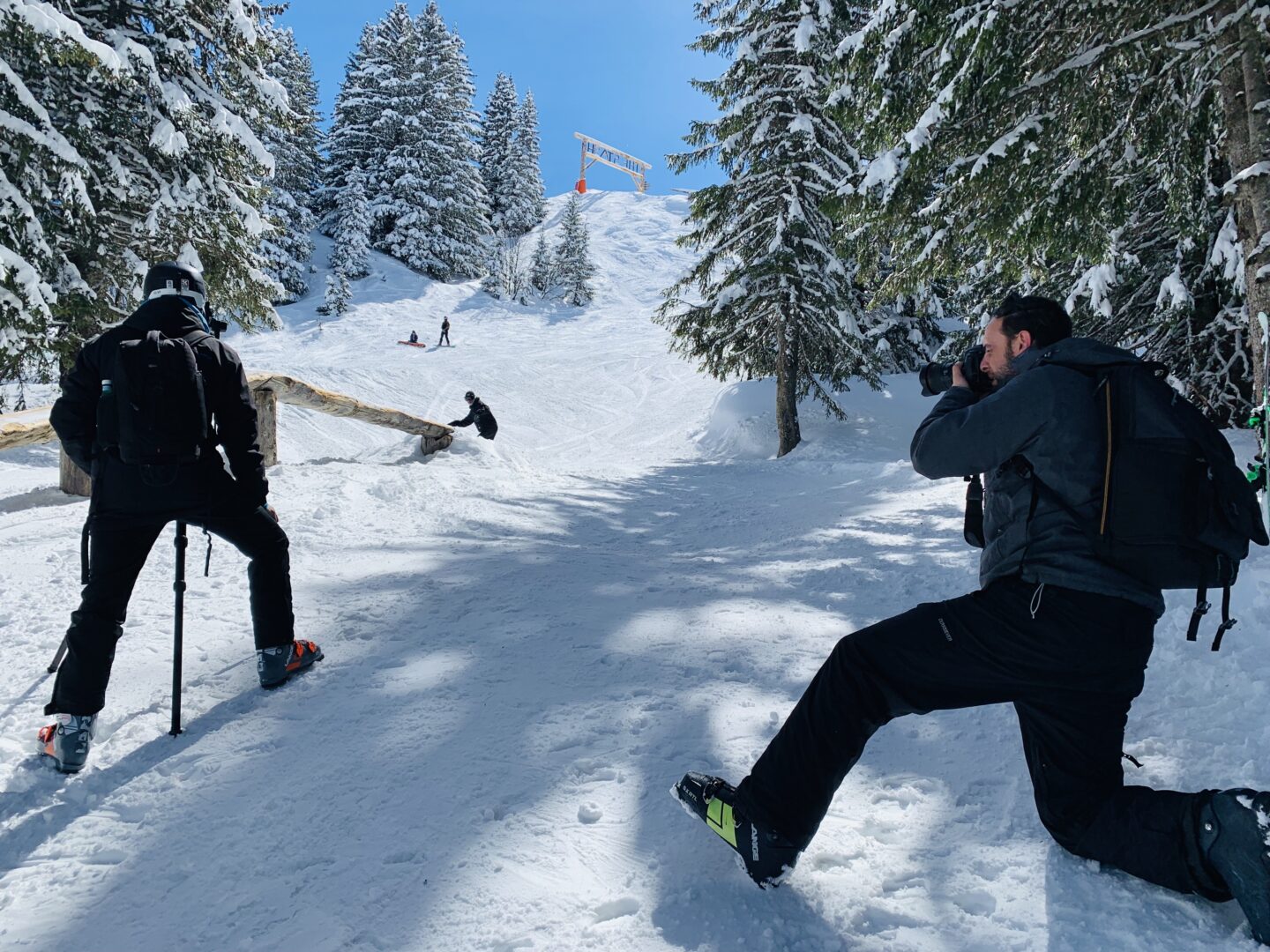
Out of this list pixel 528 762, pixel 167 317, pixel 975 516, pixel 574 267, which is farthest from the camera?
pixel 574 267

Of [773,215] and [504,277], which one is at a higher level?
[504,277]

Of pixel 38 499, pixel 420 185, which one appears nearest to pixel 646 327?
pixel 420 185

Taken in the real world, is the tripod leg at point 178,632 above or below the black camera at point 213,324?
below

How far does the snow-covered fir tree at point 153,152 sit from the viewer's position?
1065cm

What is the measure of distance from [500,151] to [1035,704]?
7016 centimetres

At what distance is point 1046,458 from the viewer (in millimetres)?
2064

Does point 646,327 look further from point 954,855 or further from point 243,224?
point 954,855

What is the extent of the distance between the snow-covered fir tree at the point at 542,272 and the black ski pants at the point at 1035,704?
5577 cm

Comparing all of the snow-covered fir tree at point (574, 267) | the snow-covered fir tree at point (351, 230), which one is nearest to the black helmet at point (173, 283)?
the snow-covered fir tree at point (351, 230)

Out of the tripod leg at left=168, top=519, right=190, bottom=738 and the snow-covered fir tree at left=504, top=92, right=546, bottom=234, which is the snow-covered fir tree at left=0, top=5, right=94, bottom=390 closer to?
the tripod leg at left=168, top=519, right=190, bottom=738

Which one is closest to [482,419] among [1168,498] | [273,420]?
[273,420]

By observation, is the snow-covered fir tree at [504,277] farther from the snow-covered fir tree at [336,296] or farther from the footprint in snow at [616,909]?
the footprint in snow at [616,909]

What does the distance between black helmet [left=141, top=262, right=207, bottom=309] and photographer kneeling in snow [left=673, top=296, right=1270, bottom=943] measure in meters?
3.27

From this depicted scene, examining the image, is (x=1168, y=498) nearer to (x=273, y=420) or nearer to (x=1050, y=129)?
(x=1050, y=129)
